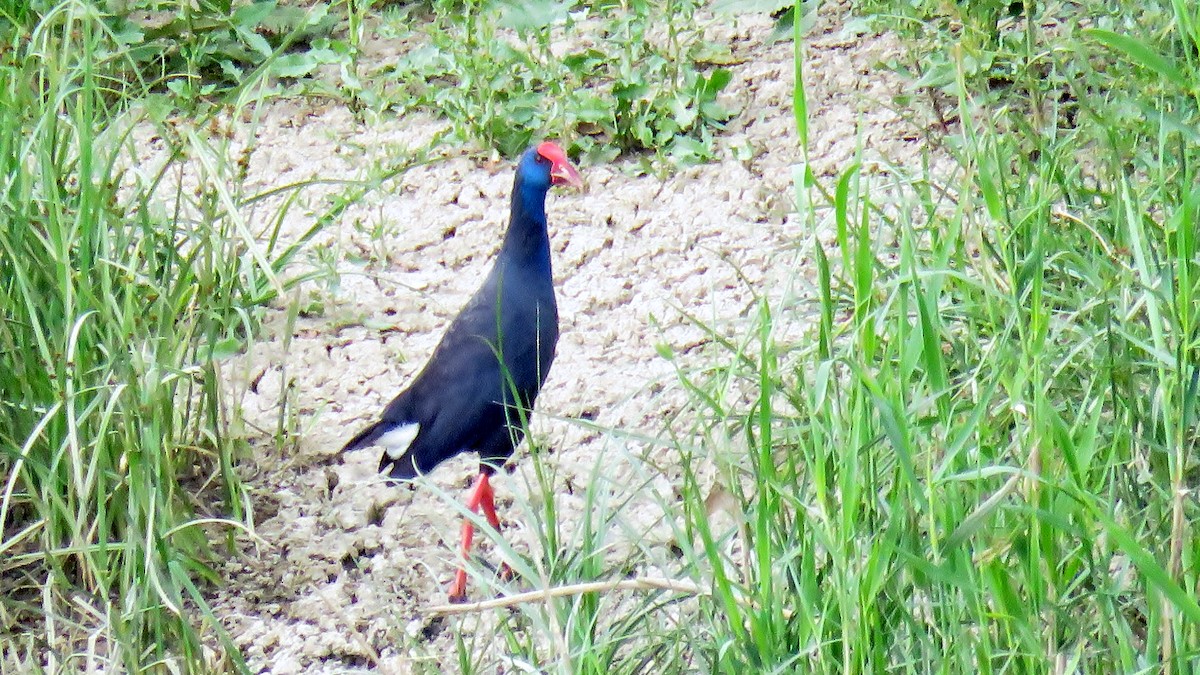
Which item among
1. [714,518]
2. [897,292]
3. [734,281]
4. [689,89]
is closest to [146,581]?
[714,518]

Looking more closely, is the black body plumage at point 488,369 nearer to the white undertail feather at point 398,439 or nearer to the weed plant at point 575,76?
the white undertail feather at point 398,439

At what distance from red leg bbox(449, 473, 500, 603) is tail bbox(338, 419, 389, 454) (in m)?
0.25

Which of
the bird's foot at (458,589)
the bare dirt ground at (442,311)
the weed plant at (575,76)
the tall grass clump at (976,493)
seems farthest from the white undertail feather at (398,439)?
the weed plant at (575,76)

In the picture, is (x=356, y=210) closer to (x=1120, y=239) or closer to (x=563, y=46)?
(x=563, y=46)

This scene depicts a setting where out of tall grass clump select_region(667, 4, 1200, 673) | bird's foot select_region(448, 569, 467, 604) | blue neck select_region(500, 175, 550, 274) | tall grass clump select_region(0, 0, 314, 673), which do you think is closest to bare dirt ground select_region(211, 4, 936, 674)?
bird's foot select_region(448, 569, 467, 604)

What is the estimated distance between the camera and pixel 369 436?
3184 mm

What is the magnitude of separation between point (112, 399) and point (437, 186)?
1877mm

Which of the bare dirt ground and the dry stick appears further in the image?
the bare dirt ground

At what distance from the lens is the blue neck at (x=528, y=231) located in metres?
3.32

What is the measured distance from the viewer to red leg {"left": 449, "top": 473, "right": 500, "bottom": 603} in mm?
2934

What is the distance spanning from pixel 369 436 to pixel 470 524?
1.08 feet

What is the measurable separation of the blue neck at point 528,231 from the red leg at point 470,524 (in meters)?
0.52

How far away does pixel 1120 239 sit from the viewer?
9.05 ft

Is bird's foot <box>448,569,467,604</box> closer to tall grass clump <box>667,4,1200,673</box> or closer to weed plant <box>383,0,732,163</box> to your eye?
tall grass clump <box>667,4,1200,673</box>
